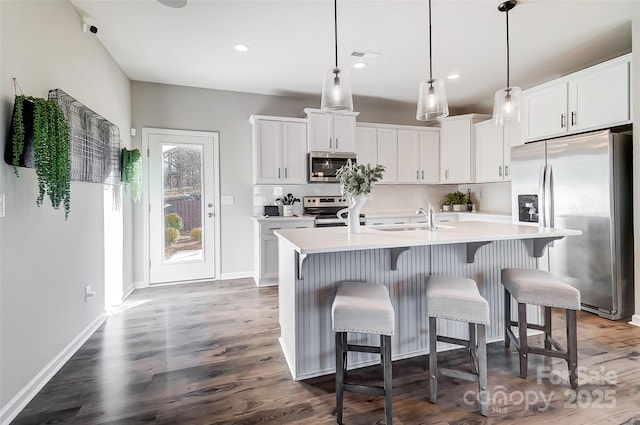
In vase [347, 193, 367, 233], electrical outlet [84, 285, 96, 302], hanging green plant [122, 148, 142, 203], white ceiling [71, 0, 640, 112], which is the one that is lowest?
electrical outlet [84, 285, 96, 302]

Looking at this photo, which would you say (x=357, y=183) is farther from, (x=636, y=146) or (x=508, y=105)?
(x=636, y=146)

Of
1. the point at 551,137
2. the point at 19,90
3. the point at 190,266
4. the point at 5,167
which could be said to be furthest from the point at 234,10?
the point at 551,137

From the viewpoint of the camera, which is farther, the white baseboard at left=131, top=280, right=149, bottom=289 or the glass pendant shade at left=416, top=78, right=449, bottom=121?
the white baseboard at left=131, top=280, right=149, bottom=289

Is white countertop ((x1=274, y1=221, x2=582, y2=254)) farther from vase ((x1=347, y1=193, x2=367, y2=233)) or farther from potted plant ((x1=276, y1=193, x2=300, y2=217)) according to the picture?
potted plant ((x1=276, y1=193, x2=300, y2=217))

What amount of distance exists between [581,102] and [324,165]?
2956 mm

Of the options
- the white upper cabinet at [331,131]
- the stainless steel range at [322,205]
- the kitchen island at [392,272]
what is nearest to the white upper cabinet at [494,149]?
the white upper cabinet at [331,131]

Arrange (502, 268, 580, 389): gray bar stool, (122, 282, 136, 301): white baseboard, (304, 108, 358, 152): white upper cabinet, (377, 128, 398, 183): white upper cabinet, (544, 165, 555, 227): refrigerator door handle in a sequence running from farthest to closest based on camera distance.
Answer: (377, 128, 398, 183): white upper cabinet → (304, 108, 358, 152): white upper cabinet → (122, 282, 136, 301): white baseboard → (544, 165, 555, 227): refrigerator door handle → (502, 268, 580, 389): gray bar stool

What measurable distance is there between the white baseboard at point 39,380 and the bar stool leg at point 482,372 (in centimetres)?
256

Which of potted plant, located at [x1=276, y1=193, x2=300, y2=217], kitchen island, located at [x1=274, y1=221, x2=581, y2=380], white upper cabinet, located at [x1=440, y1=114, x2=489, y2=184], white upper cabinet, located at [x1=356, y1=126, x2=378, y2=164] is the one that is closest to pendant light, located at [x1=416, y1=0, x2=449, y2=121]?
kitchen island, located at [x1=274, y1=221, x2=581, y2=380]

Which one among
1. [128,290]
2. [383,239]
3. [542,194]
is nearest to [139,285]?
[128,290]

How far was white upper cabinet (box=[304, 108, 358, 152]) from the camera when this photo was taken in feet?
14.7

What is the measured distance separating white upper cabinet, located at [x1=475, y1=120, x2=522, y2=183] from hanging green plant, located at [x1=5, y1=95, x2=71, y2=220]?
4733 mm

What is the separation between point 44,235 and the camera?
211 centimetres

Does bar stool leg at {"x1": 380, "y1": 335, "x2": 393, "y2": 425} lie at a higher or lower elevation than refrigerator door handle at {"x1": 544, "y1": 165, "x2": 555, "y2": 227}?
lower
